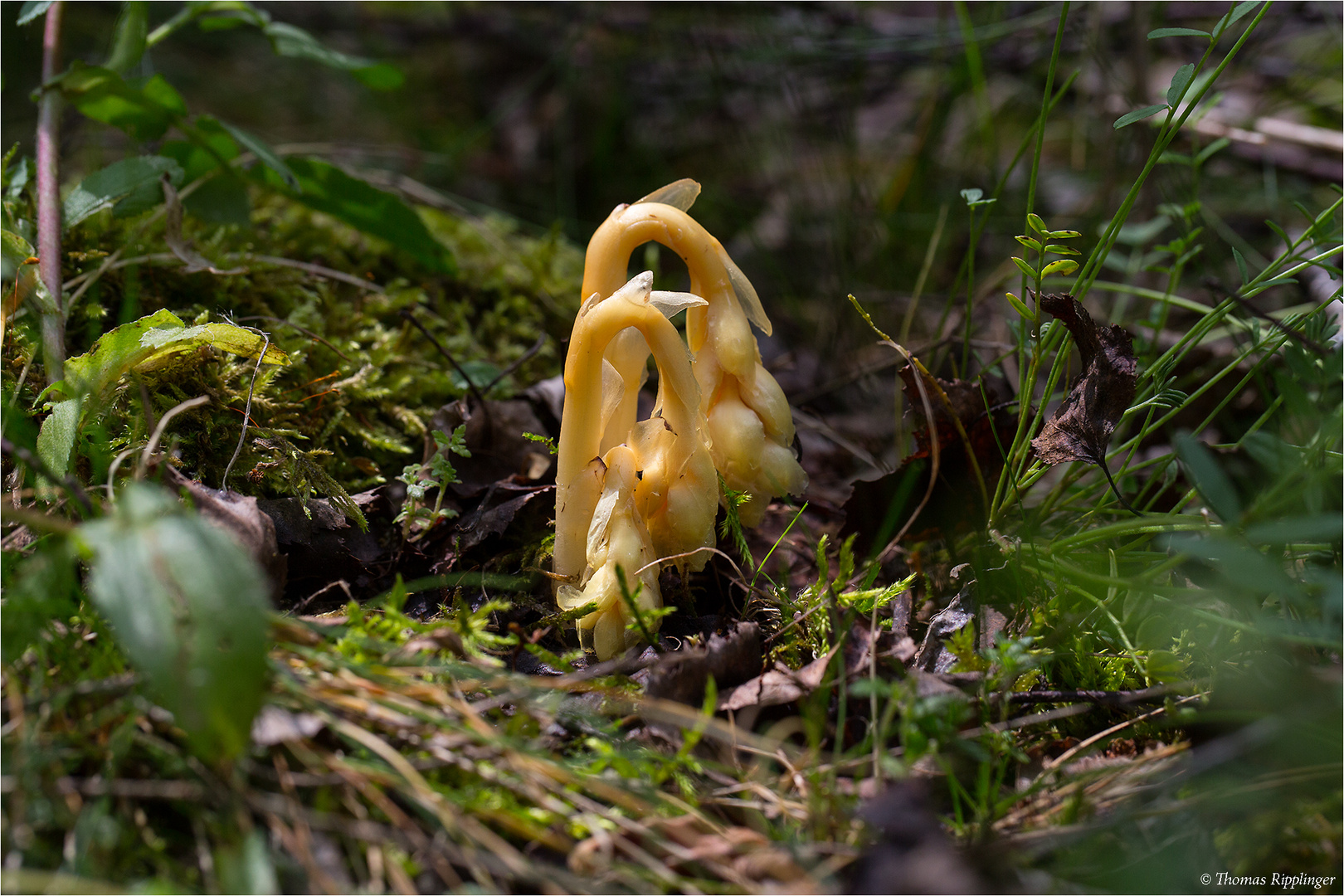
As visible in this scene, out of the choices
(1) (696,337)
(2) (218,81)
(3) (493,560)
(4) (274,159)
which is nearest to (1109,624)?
(1) (696,337)

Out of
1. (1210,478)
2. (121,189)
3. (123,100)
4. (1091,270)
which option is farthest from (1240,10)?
(123,100)

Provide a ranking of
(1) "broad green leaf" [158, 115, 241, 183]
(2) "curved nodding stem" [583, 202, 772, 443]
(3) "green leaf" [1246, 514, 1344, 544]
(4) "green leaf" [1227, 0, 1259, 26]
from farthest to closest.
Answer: (1) "broad green leaf" [158, 115, 241, 183] → (2) "curved nodding stem" [583, 202, 772, 443] → (4) "green leaf" [1227, 0, 1259, 26] → (3) "green leaf" [1246, 514, 1344, 544]

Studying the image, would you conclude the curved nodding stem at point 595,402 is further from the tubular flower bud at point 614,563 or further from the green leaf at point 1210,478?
the green leaf at point 1210,478

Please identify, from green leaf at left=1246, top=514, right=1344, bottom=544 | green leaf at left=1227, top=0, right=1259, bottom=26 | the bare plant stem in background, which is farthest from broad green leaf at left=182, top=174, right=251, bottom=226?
green leaf at left=1246, top=514, right=1344, bottom=544

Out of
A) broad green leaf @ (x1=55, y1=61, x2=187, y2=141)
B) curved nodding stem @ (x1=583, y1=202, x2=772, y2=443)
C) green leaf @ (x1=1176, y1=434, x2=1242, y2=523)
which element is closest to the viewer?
green leaf @ (x1=1176, y1=434, x2=1242, y2=523)

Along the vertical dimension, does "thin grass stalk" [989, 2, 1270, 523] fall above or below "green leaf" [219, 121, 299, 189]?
below

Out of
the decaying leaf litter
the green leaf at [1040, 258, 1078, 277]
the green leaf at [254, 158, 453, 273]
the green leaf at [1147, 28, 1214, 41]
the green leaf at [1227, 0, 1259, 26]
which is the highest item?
the green leaf at [1227, 0, 1259, 26]

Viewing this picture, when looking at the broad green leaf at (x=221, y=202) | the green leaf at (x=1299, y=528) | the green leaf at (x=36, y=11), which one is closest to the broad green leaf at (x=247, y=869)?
the green leaf at (x=1299, y=528)

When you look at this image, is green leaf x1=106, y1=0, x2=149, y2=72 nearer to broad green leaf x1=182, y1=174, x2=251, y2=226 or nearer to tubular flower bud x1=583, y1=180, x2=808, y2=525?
broad green leaf x1=182, y1=174, x2=251, y2=226
